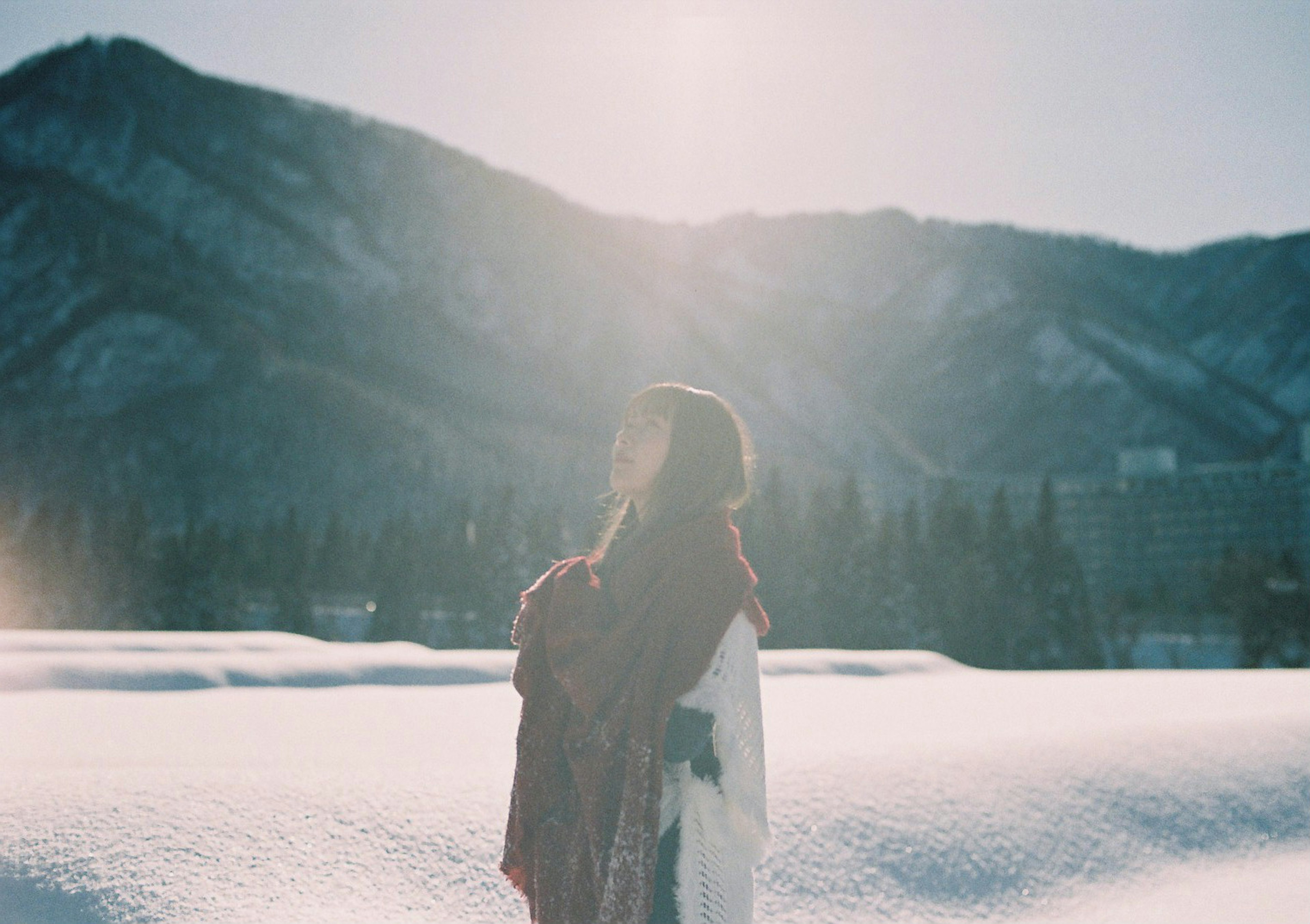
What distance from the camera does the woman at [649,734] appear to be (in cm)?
307

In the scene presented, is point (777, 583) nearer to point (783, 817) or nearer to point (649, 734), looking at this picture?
point (783, 817)

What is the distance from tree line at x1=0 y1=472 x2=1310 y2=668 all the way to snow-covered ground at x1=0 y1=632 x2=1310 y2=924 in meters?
36.0

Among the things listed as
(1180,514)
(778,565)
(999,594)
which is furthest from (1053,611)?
(1180,514)

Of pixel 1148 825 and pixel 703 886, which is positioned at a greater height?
pixel 703 886

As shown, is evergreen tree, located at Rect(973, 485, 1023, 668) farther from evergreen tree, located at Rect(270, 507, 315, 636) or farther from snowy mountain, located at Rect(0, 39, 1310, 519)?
snowy mountain, located at Rect(0, 39, 1310, 519)

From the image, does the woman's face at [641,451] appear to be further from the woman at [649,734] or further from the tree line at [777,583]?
the tree line at [777,583]

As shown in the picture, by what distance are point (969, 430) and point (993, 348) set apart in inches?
595

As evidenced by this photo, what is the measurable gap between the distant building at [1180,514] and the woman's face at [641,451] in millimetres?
109585

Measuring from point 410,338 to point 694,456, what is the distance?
158 m

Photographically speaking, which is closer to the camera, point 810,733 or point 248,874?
point 248,874

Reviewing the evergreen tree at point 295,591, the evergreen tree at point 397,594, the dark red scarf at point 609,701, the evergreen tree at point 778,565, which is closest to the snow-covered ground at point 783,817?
the dark red scarf at point 609,701

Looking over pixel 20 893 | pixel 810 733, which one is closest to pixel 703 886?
pixel 20 893

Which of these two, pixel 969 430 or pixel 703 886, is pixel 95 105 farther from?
pixel 703 886

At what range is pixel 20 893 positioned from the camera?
537 cm
